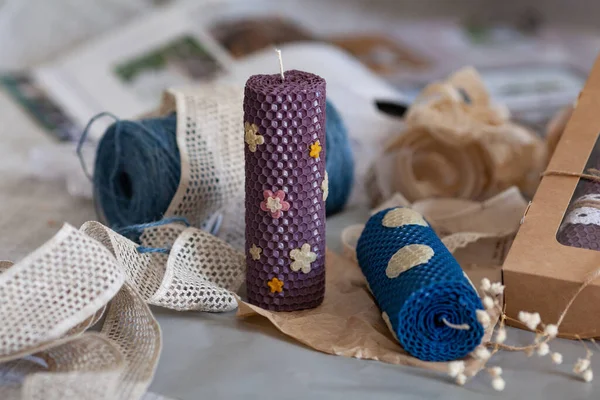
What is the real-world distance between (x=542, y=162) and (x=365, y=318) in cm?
46

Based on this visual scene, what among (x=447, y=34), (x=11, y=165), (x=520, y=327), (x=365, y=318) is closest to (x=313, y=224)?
(x=365, y=318)

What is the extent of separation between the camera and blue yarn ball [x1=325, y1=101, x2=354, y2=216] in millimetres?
935

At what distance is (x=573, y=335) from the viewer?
68cm

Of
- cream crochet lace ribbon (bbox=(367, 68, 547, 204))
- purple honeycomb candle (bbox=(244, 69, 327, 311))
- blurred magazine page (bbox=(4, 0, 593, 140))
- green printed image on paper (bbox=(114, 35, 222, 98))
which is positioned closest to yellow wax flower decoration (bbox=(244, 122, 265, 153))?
purple honeycomb candle (bbox=(244, 69, 327, 311))

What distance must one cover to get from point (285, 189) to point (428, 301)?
0.54ft

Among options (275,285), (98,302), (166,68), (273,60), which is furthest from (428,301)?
(166,68)

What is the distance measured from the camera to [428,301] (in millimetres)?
620

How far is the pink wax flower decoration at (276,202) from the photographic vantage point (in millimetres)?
677

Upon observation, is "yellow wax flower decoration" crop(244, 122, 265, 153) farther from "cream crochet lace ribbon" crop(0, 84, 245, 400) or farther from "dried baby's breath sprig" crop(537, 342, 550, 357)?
"dried baby's breath sprig" crop(537, 342, 550, 357)

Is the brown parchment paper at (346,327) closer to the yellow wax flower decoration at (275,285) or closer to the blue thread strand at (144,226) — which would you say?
the yellow wax flower decoration at (275,285)

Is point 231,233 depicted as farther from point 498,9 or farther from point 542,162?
point 498,9

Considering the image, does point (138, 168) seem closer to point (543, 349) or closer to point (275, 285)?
point (275, 285)

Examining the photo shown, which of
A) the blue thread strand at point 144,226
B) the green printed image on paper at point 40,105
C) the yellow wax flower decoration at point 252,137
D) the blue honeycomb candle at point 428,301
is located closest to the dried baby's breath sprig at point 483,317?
the blue honeycomb candle at point 428,301

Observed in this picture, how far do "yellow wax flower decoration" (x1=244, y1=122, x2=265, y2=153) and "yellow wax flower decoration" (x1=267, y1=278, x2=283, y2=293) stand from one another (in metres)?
0.13
